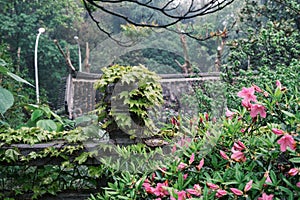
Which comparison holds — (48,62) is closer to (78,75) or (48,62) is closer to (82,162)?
(78,75)

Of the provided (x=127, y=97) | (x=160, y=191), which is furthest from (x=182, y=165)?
(x=127, y=97)

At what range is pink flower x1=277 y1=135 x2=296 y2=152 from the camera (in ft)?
3.05

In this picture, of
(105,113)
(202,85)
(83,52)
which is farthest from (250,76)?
(83,52)

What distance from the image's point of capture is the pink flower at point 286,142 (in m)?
0.93

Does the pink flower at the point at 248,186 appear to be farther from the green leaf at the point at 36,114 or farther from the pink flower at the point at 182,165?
the green leaf at the point at 36,114

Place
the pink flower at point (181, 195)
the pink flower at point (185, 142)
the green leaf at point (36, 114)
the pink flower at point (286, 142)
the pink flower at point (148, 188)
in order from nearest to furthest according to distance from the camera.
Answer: the pink flower at point (286, 142) < the pink flower at point (181, 195) < the pink flower at point (148, 188) < the pink flower at point (185, 142) < the green leaf at point (36, 114)

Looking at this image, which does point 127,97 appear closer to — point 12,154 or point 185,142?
point 185,142

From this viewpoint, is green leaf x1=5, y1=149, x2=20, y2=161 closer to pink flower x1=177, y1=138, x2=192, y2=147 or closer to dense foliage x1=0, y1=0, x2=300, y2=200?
dense foliage x1=0, y1=0, x2=300, y2=200

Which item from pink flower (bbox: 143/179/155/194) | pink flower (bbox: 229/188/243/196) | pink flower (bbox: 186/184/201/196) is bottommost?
pink flower (bbox: 143/179/155/194)

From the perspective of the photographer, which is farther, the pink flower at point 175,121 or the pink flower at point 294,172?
the pink flower at point 175,121

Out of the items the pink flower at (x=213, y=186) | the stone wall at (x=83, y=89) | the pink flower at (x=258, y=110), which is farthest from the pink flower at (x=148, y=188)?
the stone wall at (x=83, y=89)

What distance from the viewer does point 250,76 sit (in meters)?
3.08

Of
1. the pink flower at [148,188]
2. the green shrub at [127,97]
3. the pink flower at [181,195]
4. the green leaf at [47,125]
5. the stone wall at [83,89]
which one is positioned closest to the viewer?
the pink flower at [181,195]

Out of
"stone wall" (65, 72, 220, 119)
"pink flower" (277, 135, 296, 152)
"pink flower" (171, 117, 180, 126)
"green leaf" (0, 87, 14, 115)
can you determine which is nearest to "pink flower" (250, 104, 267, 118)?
"pink flower" (277, 135, 296, 152)
